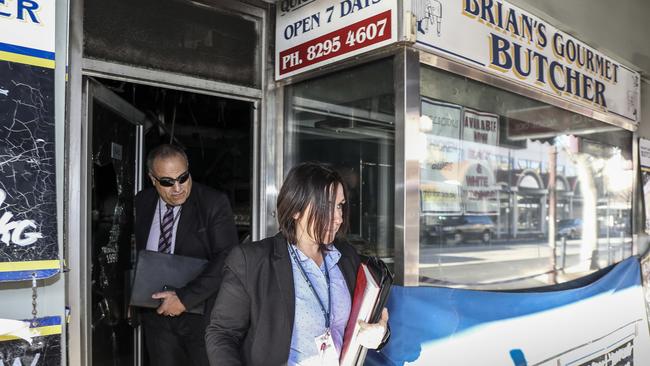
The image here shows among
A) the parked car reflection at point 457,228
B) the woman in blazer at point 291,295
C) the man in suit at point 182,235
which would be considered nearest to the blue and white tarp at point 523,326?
the parked car reflection at point 457,228

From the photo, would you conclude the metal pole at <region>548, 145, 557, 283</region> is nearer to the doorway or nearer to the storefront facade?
the storefront facade

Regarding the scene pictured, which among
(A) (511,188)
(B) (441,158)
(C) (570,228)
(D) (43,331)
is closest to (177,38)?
(D) (43,331)

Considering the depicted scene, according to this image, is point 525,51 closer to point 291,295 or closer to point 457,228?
point 457,228

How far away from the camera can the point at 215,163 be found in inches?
175

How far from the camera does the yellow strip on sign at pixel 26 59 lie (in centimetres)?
154

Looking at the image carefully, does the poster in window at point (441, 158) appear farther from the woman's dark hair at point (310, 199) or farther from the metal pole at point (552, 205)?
the metal pole at point (552, 205)

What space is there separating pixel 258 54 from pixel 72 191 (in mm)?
1317

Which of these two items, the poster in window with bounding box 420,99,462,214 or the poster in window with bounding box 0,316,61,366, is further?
the poster in window with bounding box 420,99,462,214

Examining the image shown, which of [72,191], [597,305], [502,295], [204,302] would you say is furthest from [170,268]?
[597,305]

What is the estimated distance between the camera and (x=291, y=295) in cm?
153

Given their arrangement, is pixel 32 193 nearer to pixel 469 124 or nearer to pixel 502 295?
pixel 502 295

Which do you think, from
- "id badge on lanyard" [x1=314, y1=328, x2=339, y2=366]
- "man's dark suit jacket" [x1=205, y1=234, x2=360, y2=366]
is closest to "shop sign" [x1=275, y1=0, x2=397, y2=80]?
"man's dark suit jacket" [x1=205, y1=234, x2=360, y2=366]

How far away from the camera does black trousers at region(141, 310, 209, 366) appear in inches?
93.9

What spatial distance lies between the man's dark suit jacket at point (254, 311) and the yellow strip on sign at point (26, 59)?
880mm
